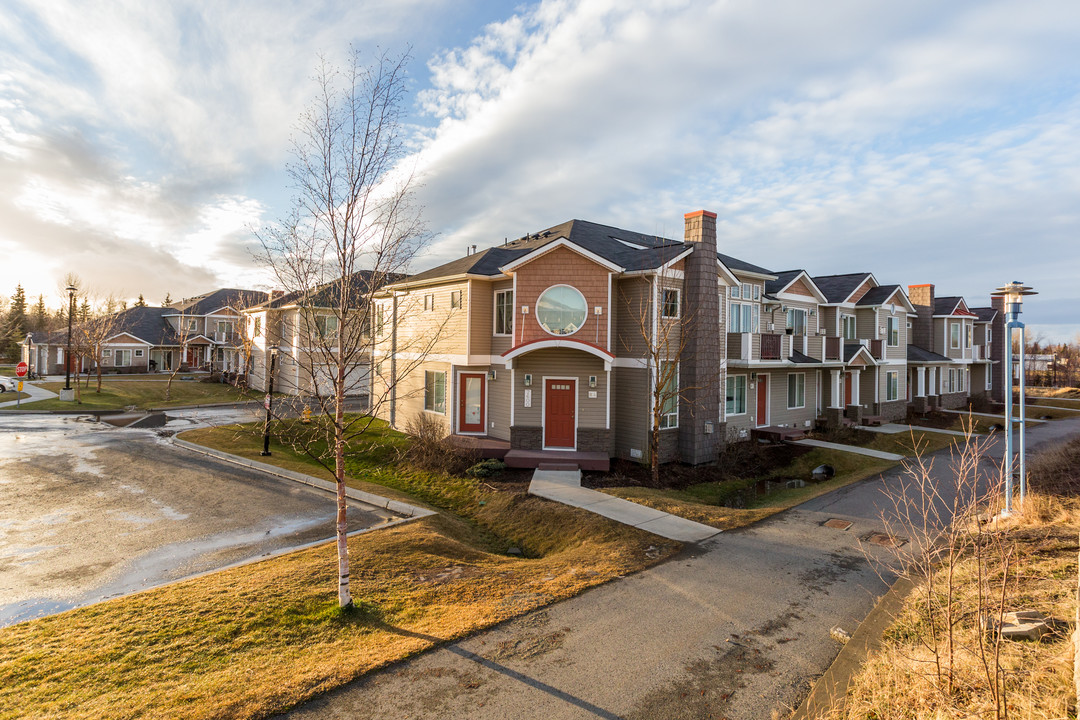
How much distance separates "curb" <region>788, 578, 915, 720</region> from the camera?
5.21 meters

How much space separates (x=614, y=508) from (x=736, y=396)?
12017 millimetres

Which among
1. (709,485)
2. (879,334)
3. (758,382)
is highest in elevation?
(879,334)

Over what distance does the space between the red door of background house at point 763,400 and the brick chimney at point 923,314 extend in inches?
737

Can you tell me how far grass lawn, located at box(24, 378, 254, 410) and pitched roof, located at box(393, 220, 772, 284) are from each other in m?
14.0

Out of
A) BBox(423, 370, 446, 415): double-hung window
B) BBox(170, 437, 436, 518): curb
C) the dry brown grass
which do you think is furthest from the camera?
BBox(423, 370, 446, 415): double-hung window

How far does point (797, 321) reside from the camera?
25.5 meters

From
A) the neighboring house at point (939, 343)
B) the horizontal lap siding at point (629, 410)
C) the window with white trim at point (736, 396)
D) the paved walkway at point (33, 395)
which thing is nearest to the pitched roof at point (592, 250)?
the horizontal lap siding at point (629, 410)

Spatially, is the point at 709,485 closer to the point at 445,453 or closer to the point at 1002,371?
the point at 445,453

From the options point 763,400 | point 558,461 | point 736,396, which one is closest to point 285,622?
point 558,461

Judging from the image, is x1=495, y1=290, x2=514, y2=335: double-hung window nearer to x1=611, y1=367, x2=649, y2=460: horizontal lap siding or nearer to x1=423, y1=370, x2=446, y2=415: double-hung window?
x1=423, y1=370, x2=446, y2=415: double-hung window

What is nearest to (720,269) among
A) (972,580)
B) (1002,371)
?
(972,580)

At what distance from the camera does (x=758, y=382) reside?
23.2 metres

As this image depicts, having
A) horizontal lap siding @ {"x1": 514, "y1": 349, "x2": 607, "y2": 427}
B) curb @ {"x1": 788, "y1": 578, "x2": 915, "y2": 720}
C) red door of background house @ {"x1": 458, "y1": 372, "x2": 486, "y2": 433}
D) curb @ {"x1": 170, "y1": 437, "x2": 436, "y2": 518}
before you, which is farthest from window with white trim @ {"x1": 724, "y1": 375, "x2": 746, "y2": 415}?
curb @ {"x1": 170, "y1": 437, "x2": 436, "y2": 518}

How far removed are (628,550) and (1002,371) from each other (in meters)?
45.3
